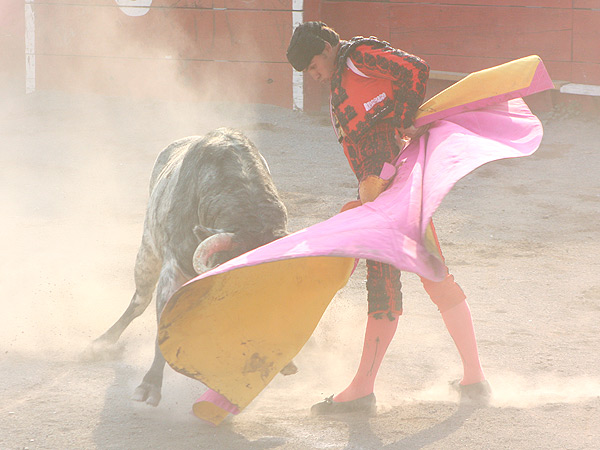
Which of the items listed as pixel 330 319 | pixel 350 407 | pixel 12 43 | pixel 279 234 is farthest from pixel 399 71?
pixel 12 43

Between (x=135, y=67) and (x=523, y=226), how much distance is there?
5522mm

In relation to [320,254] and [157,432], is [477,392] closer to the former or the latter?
[320,254]

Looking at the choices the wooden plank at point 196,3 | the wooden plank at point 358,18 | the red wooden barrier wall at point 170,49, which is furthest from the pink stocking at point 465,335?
the wooden plank at point 196,3

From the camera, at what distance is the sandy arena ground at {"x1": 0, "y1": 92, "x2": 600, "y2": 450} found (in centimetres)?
283

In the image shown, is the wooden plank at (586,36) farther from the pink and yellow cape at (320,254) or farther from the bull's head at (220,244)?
the bull's head at (220,244)

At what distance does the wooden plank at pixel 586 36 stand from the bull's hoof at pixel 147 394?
6.19m

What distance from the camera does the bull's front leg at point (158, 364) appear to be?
3.08 meters

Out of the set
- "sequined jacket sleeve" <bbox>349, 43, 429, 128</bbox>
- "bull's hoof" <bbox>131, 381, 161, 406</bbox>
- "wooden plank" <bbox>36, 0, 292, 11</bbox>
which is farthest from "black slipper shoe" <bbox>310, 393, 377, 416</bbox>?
"wooden plank" <bbox>36, 0, 292, 11</bbox>

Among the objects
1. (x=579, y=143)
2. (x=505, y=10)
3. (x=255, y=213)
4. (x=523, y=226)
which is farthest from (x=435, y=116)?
(x=505, y=10)

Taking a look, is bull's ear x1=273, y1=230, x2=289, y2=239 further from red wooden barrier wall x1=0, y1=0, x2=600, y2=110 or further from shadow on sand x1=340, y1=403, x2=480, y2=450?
red wooden barrier wall x1=0, y1=0, x2=600, y2=110

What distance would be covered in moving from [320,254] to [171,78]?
7340 millimetres

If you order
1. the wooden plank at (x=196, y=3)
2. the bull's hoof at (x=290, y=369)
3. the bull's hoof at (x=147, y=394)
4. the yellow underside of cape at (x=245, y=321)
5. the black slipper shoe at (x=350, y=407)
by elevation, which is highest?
the wooden plank at (x=196, y=3)

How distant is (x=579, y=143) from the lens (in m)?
7.50

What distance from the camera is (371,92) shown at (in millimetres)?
2879
